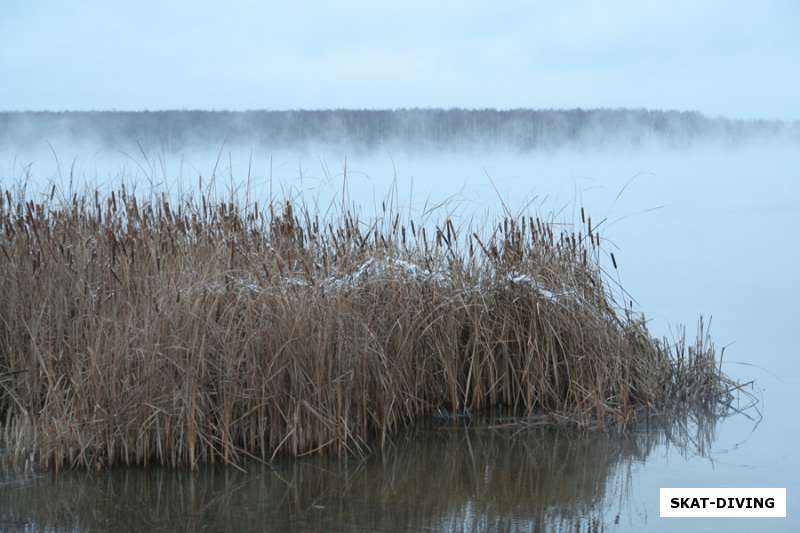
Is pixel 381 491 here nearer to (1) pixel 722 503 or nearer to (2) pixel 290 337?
(2) pixel 290 337

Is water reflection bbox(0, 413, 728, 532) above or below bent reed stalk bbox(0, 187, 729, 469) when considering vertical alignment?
below

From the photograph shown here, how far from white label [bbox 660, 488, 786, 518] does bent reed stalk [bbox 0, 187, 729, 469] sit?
971mm

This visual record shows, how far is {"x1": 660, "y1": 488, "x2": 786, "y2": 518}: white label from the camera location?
4.04 metres

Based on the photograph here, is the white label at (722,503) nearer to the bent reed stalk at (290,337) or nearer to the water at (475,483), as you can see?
the water at (475,483)

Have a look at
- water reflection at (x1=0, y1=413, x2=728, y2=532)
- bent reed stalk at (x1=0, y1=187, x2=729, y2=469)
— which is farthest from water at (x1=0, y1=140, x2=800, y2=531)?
bent reed stalk at (x1=0, y1=187, x2=729, y2=469)

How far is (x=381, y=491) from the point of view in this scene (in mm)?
4254

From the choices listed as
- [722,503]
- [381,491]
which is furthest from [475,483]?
[722,503]

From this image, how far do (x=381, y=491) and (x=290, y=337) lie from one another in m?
0.86

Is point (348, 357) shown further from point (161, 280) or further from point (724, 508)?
point (724, 508)

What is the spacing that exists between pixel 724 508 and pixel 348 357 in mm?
1828

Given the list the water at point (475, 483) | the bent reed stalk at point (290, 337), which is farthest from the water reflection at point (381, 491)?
the bent reed stalk at point (290, 337)

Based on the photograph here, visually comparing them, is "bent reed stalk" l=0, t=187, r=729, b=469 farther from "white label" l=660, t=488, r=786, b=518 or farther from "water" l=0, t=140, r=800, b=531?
"white label" l=660, t=488, r=786, b=518

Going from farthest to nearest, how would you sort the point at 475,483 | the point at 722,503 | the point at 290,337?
the point at 290,337 → the point at 475,483 → the point at 722,503

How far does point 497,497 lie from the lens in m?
4.19
